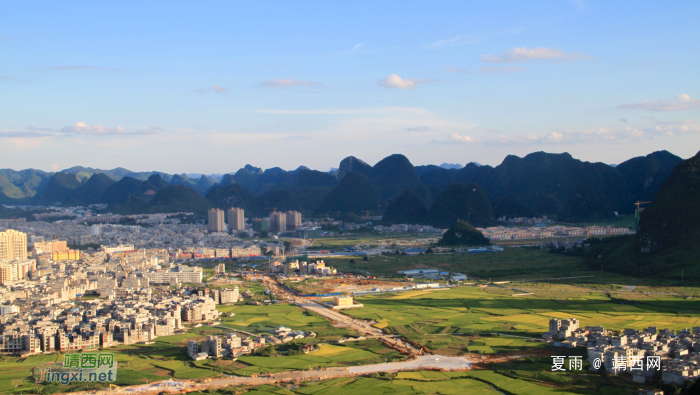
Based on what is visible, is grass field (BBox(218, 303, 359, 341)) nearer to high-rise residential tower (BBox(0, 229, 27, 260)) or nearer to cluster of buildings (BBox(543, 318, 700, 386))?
cluster of buildings (BBox(543, 318, 700, 386))

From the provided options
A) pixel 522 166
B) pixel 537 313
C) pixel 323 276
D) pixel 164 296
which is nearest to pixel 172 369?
pixel 164 296

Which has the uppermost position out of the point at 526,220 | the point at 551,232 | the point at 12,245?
the point at 12,245

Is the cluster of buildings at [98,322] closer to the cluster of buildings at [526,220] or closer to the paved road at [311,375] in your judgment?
the paved road at [311,375]

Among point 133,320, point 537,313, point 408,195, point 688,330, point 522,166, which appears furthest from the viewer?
point 522,166

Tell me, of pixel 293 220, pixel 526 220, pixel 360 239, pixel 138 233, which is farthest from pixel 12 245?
pixel 526 220

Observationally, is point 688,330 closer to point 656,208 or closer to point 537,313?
point 537,313

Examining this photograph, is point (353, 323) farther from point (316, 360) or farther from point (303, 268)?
point (303, 268)

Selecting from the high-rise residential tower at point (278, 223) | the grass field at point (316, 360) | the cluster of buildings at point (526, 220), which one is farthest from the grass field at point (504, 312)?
the high-rise residential tower at point (278, 223)
